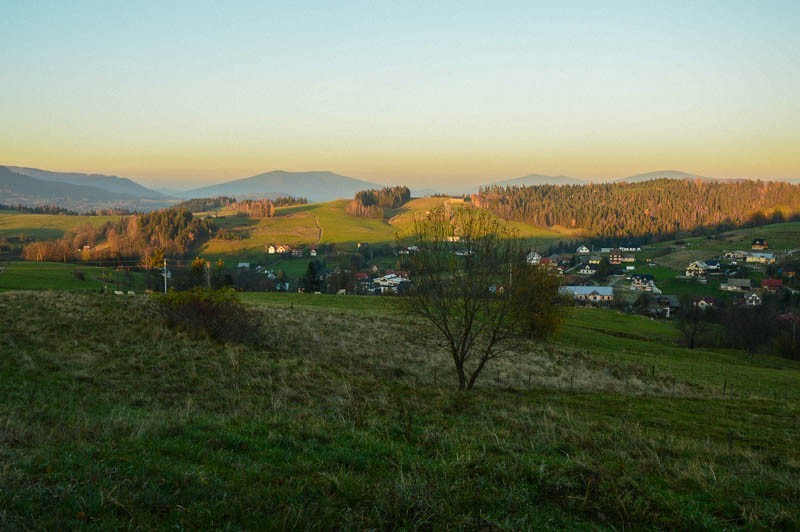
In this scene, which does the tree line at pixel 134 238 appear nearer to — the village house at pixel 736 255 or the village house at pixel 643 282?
the village house at pixel 643 282

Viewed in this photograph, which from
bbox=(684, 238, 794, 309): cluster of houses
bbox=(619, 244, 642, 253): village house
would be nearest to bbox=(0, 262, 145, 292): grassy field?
bbox=(684, 238, 794, 309): cluster of houses

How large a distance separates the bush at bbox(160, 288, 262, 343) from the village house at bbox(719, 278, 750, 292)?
106m

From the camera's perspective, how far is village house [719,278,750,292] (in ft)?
310

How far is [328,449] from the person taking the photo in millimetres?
6844

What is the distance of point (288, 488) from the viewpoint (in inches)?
204

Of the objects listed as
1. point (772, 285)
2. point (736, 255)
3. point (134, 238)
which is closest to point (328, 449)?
point (772, 285)

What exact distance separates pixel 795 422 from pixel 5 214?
182114 millimetres

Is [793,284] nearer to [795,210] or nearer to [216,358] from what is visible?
[216,358]

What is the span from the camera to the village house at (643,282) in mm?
100200

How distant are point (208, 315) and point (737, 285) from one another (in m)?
109

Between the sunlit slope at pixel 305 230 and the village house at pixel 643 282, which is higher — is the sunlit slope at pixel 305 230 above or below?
above

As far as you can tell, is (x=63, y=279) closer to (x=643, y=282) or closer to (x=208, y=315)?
(x=208, y=315)

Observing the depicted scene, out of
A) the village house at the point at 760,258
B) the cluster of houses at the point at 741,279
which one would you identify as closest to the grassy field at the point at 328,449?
the cluster of houses at the point at 741,279

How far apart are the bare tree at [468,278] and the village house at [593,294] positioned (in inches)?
2905
